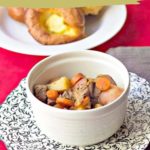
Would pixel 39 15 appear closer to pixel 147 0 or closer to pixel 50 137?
pixel 147 0

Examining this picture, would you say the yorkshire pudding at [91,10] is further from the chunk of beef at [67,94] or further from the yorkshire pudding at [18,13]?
the chunk of beef at [67,94]

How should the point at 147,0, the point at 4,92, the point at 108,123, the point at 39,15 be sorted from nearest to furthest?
the point at 108,123 < the point at 4,92 < the point at 39,15 < the point at 147,0

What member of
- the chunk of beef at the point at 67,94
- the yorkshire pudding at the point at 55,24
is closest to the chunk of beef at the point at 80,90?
the chunk of beef at the point at 67,94

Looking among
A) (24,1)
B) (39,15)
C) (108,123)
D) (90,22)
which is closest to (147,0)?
(90,22)

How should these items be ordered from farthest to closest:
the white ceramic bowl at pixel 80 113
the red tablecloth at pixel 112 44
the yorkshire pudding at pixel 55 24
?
1. the yorkshire pudding at pixel 55 24
2. the red tablecloth at pixel 112 44
3. the white ceramic bowl at pixel 80 113

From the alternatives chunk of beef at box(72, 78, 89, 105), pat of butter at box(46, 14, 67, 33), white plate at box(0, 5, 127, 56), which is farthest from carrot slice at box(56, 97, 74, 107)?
pat of butter at box(46, 14, 67, 33)

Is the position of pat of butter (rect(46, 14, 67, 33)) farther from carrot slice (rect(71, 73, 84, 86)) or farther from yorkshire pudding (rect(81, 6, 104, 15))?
carrot slice (rect(71, 73, 84, 86))

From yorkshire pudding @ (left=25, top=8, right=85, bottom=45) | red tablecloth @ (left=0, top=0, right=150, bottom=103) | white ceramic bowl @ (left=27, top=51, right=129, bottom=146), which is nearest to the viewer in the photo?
white ceramic bowl @ (left=27, top=51, right=129, bottom=146)
